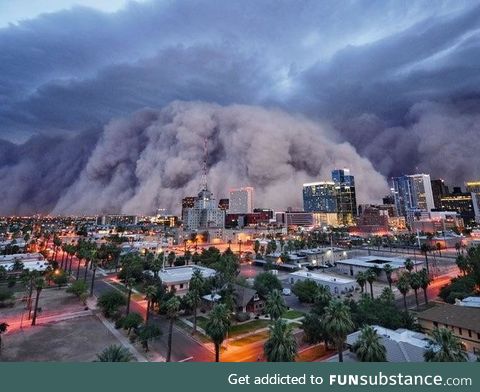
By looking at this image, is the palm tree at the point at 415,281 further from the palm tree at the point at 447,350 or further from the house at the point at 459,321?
the palm tree at the point at 447,350

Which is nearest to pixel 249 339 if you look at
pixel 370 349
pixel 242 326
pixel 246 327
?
pixel 246 327

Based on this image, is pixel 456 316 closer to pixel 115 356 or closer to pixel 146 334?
pixel 146 334

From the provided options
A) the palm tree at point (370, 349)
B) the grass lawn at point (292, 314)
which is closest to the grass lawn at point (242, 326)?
the grass lawn at point (292, 314)

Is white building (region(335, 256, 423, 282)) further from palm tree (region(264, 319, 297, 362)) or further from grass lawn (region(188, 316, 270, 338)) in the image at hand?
palm tree (region(264, 319, 297, 362))

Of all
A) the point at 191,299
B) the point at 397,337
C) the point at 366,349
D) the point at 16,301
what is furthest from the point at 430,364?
the point at 16,301

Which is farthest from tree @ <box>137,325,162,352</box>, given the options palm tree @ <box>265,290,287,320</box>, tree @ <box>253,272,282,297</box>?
tree @ <box>253,272,282,297</box>

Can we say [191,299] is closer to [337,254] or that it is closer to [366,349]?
[366,349]
